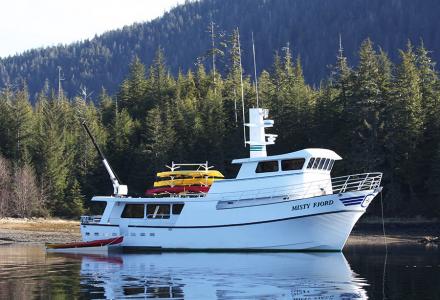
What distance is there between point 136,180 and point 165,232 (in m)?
38.7

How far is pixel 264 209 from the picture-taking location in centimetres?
3997

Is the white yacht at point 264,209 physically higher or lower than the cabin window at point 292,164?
lower

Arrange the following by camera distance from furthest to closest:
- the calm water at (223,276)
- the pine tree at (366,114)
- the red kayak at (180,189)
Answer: the pine tree at (366,114) < the red kayak at (180,189) < the calm water at (223,276)

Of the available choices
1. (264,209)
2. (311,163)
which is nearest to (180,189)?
(264,209)

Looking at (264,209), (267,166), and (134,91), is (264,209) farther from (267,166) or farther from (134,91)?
(134,91)

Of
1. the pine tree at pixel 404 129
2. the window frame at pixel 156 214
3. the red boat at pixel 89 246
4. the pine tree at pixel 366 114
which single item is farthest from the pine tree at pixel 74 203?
the window frame at pixel 156 214

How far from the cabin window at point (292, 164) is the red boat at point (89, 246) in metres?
9.84

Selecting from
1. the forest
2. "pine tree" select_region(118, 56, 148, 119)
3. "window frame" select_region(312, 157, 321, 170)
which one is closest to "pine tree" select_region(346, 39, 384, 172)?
the forest

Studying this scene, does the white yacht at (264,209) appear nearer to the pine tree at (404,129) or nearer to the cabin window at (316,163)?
the cabin window at (316,163)

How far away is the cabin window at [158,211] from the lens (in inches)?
1705

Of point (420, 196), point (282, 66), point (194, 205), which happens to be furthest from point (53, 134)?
point (194, 205)

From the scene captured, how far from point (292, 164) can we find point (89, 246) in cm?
1182

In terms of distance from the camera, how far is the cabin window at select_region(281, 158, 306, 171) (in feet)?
133

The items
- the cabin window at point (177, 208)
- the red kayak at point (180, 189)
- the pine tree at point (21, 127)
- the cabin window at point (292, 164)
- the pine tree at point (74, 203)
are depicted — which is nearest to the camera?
the cabin window at point (292, 164)
